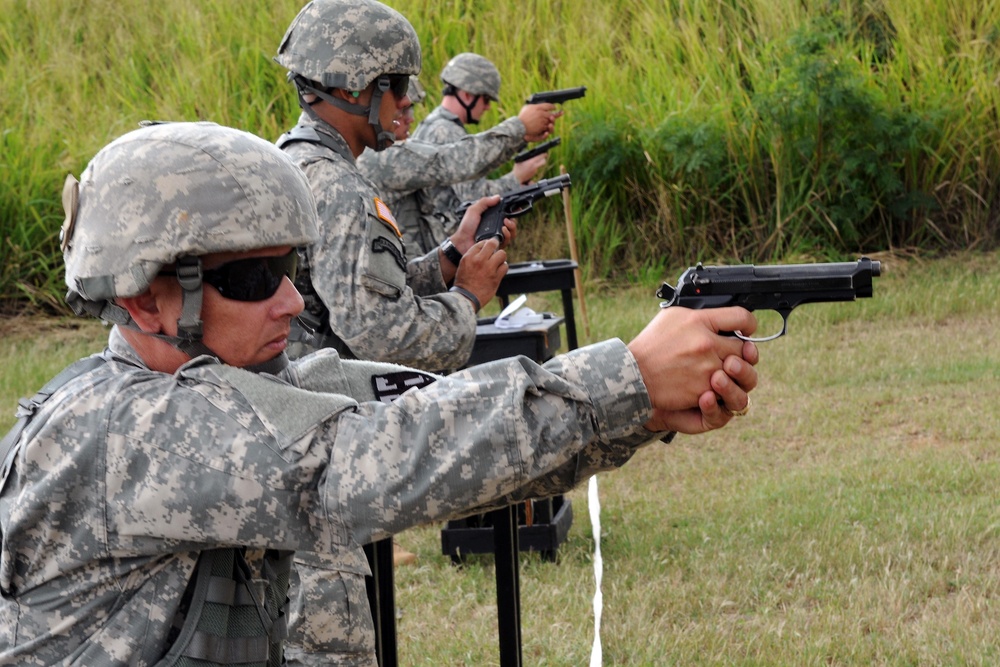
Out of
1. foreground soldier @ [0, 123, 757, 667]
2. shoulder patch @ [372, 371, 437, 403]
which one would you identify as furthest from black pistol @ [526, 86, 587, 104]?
foreground soldier @ [0, 123, 757, 667]

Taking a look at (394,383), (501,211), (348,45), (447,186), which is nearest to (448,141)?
(447,186)

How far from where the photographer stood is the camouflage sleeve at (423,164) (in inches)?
244

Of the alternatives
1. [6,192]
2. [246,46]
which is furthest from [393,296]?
[246,46]

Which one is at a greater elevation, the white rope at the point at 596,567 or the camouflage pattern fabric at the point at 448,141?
the camouflage pattern fabric at the point at 448,141

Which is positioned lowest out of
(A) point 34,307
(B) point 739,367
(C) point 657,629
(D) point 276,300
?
(A) point 34,307

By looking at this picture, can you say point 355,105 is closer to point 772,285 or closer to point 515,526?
point 515,526

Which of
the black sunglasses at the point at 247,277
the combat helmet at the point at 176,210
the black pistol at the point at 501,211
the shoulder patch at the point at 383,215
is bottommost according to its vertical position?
the black pistol at the point at 501,211

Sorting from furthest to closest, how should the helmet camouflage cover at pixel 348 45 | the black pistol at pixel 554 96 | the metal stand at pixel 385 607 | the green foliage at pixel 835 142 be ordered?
the green foliage at pixel 835 142, the black pistol at pixel 554 96, the helmet camouflage cover at pixel 348 45, the metal stand at pixel 385 607

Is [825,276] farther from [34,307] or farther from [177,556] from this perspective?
[34,307]

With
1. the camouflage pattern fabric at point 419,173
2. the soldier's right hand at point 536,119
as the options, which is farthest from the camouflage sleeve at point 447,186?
the camouflage pattern fabric at point 419,173

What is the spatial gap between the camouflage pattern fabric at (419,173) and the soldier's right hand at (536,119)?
0.41 meters

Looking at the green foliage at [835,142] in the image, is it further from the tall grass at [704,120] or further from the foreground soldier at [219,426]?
the foreground soldier at [219,426]

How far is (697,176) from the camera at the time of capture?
10.8 meters

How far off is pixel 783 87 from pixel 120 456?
30.0 ft
